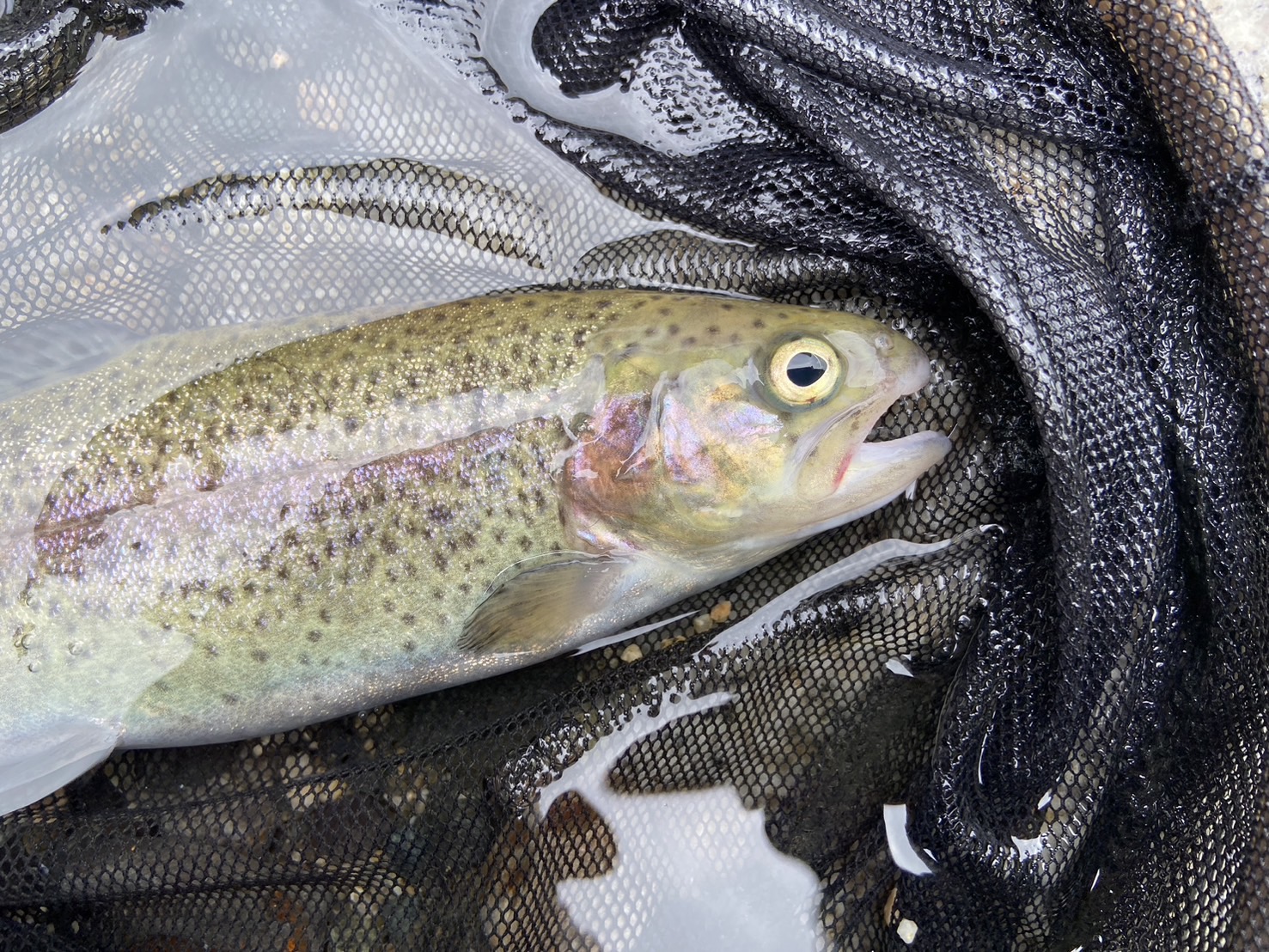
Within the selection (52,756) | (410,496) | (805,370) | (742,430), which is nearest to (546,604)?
(410,496)

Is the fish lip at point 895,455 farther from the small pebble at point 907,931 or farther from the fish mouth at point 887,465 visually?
the small pebble at point 907,931

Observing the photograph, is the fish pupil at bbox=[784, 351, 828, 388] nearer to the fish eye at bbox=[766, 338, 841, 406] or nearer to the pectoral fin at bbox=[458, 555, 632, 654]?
the fish eye at bbox=[766, 338, 841, 406]

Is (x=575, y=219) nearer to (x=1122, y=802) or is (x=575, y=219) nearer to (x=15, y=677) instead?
(x=15, y=677)

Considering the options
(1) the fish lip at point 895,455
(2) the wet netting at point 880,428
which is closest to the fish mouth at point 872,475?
(1) the fish lip at point 895,455

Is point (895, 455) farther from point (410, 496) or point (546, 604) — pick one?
point (410, 496)

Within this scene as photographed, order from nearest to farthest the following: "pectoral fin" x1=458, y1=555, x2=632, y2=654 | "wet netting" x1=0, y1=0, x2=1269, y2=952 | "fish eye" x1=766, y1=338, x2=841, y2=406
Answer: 1. "wet netting" x1=0, y1=0, x2=1269, y2=952
2. "fish eye" x1=766, y1=338, x2=841, y2=406
3. "pectoral fin" x1=458, y1=555, x2=632, y2=654

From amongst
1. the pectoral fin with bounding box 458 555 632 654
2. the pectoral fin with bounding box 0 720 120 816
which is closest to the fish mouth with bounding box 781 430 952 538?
the pectoral fin with bounding box 458 555 632 654
